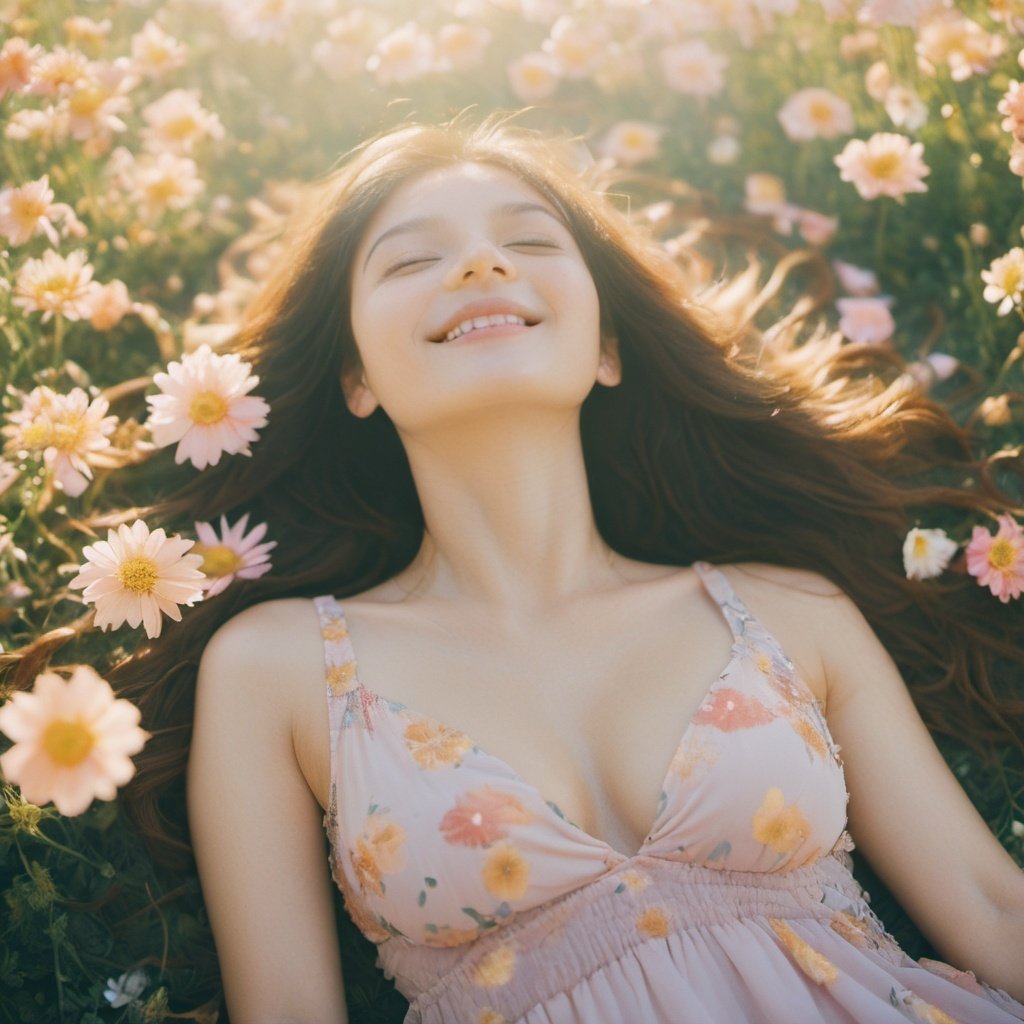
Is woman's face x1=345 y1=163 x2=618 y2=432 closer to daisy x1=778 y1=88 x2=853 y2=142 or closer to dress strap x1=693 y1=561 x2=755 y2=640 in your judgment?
dress strap x1=693 y1=561 x2=755 y2=640

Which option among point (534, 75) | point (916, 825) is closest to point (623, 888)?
point (916, 825)

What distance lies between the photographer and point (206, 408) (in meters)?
2.69

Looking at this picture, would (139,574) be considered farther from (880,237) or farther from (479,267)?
(880,237)

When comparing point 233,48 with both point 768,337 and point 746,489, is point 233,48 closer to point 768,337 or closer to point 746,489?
point 768,337

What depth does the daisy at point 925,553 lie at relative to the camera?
2.92 m

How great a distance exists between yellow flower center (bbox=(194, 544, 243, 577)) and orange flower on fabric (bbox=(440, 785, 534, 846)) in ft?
2.94

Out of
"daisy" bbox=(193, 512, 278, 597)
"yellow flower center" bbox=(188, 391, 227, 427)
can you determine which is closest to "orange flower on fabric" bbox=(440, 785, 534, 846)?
"daisy" bbox=(193, 512, 278, 597)

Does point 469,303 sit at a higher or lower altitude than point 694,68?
lower

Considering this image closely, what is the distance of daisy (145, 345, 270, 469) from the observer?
2.67 meters

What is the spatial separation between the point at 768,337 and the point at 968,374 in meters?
0.62

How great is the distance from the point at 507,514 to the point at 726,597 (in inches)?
20.1

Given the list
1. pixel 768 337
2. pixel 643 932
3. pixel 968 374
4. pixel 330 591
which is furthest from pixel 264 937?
pixel 968 374

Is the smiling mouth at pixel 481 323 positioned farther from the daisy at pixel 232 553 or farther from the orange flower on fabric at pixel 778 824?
the orange flower on fabric at pixel 778 824

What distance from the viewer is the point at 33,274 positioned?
2.88 metres
